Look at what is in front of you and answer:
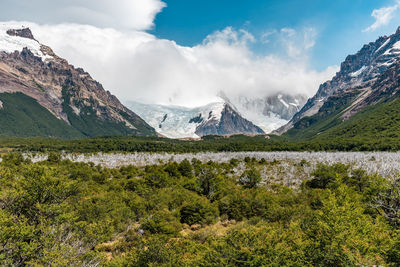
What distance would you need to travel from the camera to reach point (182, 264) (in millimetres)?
17594

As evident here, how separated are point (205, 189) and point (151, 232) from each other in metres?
24.7

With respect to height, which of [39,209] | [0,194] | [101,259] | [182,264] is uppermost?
[0,194]

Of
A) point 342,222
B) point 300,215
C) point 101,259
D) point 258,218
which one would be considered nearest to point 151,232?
point 101,259

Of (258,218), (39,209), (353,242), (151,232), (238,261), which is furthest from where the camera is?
(258,218)

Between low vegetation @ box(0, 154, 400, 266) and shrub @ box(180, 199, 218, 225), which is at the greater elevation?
low vegetation @ box(0, 154, 400, 266)

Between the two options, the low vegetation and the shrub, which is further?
the shrub

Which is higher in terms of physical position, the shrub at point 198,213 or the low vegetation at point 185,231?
the low vegetation at point 185,231

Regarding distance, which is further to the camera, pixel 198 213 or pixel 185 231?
pixel 198 213

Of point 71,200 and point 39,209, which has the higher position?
point 39,209

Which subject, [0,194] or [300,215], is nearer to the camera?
[0,194]

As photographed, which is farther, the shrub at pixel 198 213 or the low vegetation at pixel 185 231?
the shrub at pixel 198 213

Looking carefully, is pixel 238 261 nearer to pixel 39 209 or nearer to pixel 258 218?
pixel 39 209

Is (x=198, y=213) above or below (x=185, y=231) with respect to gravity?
above

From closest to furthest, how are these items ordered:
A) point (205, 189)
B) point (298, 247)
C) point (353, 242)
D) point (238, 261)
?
point (238, 261)
point (353, 242)
point (298, 247)
point (205, 189)
